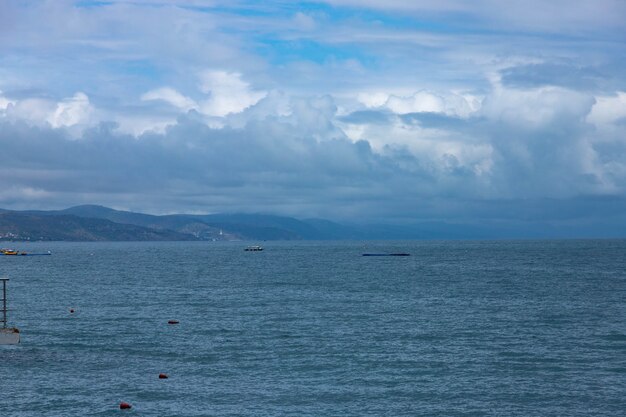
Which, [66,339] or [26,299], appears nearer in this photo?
[66,339]

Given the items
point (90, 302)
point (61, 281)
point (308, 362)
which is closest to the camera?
point (308, 362)

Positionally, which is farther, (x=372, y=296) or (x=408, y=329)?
(x=372, y=296)

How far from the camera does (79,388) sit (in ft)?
186

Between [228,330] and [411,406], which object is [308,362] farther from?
[228,330]

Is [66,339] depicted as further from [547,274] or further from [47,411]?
[547,274]

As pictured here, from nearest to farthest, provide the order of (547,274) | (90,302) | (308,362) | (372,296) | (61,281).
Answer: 1. (308,362)
2. (90,302)
3. (372,296)
4. (61,281)
5. (547,274)

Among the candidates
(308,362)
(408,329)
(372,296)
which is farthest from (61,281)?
(308,362)

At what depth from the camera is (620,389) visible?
186 ft

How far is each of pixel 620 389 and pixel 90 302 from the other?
81.3m

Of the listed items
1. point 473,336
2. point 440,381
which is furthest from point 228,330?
point 440,381

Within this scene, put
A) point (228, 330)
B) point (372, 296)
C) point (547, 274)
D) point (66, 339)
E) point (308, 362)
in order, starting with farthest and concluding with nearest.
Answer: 1. point (547, 274)
2. point (372, 296)
3. point (228, 330)
4. point (66, 339)
5. point (308, 362)

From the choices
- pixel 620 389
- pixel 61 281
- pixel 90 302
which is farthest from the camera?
pixel 61 281

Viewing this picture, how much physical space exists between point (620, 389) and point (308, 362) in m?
24.5

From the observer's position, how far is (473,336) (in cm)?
8119
